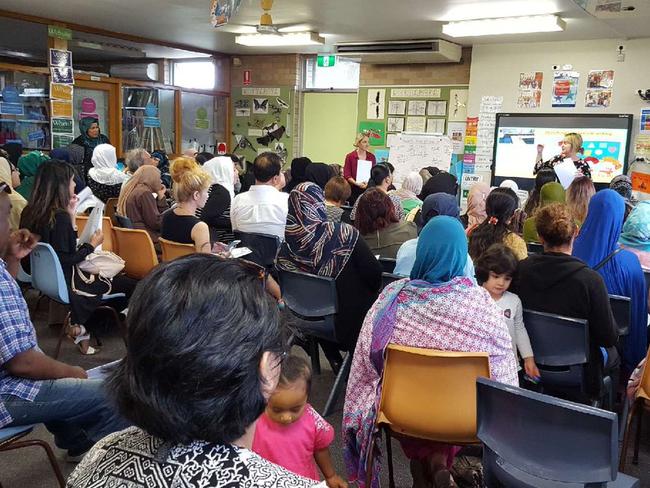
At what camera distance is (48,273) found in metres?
3.51

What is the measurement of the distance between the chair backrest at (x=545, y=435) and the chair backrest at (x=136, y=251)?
8.65 feet

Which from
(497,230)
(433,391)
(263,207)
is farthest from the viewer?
(263,207)

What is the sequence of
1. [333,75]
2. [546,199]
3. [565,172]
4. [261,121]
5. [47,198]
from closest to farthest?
[47,198], [546,199], [565,172], [333,75], [261,121]

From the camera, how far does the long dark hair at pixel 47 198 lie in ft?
11.4

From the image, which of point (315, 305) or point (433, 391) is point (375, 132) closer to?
point (315, 305)

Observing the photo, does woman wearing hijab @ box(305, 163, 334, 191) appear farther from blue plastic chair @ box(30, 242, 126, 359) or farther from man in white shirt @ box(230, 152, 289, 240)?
blue plastic chair @ box(30, 242, 126, 359)

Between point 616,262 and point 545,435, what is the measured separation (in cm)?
168

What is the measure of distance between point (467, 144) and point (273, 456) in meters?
7.53

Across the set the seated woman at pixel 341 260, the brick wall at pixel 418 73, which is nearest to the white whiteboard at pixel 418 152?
the brick wall at pixel 418 73

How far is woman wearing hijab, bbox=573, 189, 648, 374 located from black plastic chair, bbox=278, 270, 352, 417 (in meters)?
1.35

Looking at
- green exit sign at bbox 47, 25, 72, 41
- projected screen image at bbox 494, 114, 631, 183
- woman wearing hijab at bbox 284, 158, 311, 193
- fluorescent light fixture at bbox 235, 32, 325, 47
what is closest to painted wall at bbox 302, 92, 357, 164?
fluorescent light fixture at bbox 235, 32, 325, 47

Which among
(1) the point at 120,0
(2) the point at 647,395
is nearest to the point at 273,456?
(2) the point at 647,395

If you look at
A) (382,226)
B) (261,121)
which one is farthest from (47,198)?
(261,121)

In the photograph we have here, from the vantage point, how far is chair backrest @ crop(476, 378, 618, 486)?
1582 mm
